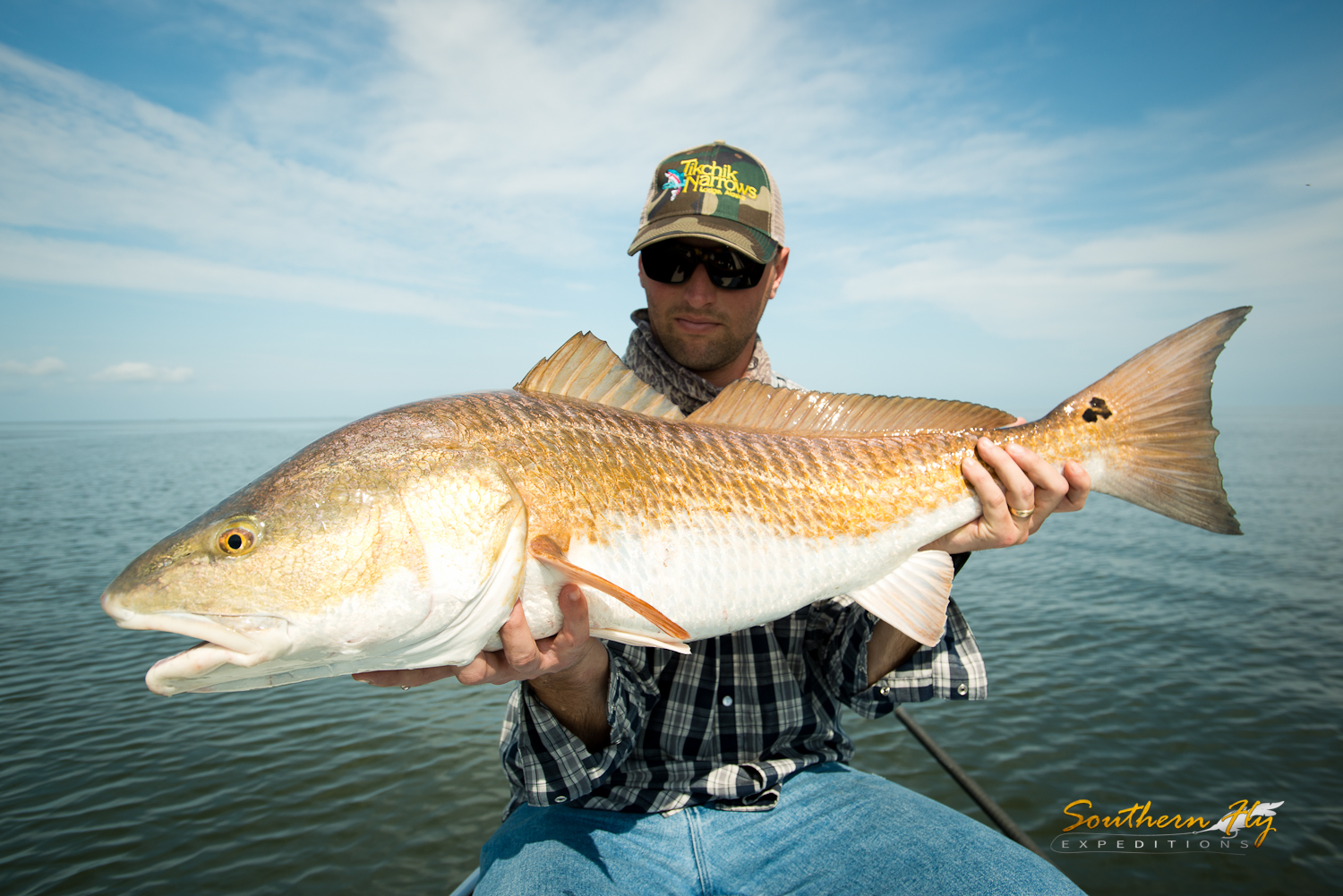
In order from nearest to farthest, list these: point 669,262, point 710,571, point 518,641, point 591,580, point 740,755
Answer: point 591,580
point 518,641
point 710,571
point 740,755
point 669,262

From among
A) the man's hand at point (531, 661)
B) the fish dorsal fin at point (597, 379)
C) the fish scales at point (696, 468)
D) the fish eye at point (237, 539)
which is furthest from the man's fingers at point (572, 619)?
the fish eye at point (237, 539)

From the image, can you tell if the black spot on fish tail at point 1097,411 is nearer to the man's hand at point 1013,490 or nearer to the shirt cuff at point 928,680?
the man's hand at point 1013,490

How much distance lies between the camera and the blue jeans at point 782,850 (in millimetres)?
2188

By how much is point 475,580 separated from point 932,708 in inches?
288

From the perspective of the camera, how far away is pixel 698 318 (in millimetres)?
3320

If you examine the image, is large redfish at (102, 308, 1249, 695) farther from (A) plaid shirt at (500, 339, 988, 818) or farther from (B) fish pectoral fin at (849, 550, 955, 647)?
(A) plaid shirt at (500, 339, 988, 818)

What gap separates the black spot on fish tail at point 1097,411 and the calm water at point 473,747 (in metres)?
1.69

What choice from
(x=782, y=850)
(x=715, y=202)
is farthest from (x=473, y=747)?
(x=715, y=202)

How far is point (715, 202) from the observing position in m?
3.15

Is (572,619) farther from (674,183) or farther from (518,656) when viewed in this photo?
(674,183)

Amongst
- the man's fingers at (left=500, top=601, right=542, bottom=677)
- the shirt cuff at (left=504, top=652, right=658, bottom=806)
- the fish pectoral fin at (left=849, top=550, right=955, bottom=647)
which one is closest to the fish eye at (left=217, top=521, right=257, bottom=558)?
the man's fingers at (left=500, top=601, right=542, bottom=677)

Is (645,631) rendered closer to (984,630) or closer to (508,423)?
(508,423)

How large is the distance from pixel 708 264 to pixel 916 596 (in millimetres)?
1786

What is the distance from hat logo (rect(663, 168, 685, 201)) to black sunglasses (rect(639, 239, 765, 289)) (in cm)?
23
